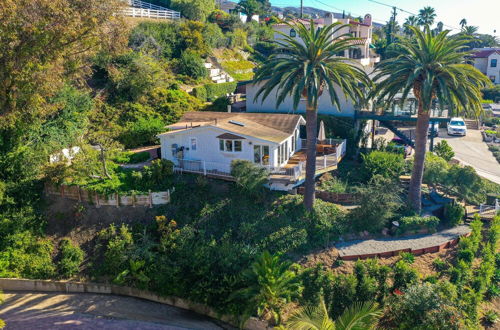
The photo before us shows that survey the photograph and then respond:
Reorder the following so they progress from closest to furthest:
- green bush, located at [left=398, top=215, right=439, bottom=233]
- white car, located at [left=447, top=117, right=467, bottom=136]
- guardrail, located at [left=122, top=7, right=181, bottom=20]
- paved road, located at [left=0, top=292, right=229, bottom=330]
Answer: paved road, located at [left=0, top=292, right=229, bottom=330], green bush, located at [left=398, top=215, right=439, bottom=233], white car, located at [left=447, top=117, right=467, bottom=136], guardrail, located at [left=122, top=7, right=181, bottom=20]

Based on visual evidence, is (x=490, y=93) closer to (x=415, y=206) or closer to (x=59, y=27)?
(x=415, y=206)

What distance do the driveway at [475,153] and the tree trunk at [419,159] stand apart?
9.93 m

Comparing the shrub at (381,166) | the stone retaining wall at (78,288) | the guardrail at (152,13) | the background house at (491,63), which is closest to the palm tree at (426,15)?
the background house at (491,63)

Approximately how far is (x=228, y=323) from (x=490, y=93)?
64224 mm

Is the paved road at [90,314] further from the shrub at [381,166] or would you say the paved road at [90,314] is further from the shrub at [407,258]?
the shrub at [381,166]

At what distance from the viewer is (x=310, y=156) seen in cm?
2241

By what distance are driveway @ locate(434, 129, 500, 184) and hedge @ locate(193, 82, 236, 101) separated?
22.8 m

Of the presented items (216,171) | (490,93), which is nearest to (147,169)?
(216,171)

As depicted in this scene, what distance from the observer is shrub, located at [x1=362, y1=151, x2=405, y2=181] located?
86.5 feet

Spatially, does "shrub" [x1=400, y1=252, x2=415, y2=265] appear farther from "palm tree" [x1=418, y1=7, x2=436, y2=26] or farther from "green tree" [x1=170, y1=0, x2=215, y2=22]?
"palm tree" [x1=418, y1=7, x2=436, y2=26]

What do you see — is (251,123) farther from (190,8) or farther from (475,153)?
(190,8)

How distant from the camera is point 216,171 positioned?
2398 cm

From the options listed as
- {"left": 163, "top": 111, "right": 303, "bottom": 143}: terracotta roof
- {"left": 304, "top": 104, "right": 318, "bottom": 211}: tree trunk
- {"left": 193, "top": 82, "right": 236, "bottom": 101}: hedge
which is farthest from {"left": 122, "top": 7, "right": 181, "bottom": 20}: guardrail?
{"left": 304, "top": 104, "right": 318, "bottom": 211}: tree trunk

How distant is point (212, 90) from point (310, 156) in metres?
22.3
